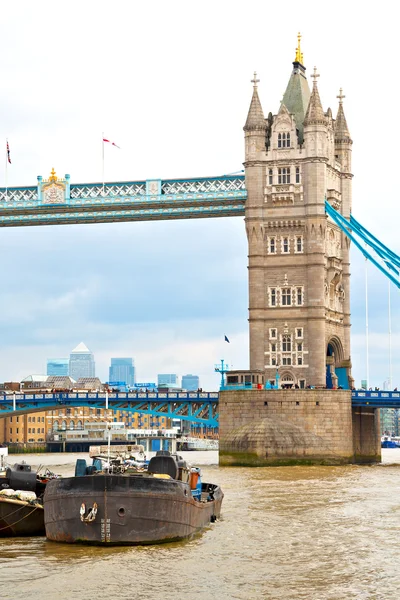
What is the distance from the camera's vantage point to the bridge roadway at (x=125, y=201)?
96.9m

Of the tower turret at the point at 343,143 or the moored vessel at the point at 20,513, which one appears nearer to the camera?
the moored vessel at the point at 20,513

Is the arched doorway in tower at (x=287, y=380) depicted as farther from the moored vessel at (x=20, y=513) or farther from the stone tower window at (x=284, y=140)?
the moored vessel at (x=20, y=513)

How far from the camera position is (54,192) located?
331 ft

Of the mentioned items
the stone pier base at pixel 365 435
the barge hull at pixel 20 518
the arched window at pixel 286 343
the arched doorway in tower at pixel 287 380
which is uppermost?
the arched window at pixel 286 343

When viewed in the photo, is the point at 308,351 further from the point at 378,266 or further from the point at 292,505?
the point at 292,505

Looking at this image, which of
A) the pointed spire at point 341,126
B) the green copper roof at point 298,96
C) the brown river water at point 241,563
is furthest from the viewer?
the pointed spire at point 341,126

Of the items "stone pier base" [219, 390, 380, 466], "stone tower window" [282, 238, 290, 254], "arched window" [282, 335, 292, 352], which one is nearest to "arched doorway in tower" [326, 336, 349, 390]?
"arched window" [282, 335, 292, 352]

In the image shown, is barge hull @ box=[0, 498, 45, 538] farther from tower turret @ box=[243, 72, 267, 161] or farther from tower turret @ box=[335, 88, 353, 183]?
tower turret @ box=[335, 88, 353, 183]

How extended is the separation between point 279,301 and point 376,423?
15.1 metres

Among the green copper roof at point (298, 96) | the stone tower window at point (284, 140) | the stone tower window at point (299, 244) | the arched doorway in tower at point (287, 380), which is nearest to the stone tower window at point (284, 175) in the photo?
the stone tower window at point (284, 140)

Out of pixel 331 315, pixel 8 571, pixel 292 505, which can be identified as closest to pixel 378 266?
pixel 331 315

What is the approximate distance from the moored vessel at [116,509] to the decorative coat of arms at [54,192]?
64.0m

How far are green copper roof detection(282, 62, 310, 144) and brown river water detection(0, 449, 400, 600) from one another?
52273mm

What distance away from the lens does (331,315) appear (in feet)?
320
